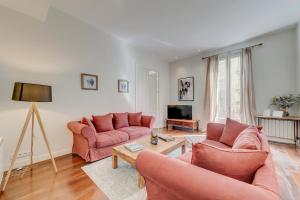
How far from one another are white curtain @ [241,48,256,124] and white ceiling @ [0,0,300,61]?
0.60 m

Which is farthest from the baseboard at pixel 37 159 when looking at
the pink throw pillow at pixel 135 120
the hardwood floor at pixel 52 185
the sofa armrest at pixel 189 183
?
the sofa armrest at pixel 189 183

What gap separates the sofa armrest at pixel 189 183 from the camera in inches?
28.2

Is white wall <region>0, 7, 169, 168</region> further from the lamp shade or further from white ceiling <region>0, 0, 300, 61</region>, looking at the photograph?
the lamp shade

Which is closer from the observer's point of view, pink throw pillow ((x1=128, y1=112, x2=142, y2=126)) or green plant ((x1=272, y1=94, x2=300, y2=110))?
green plant ((x1=272, y1=94, x2=300, y2=110))

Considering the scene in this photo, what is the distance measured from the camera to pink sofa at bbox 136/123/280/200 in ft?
2.36

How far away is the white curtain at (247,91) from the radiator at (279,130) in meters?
0.35

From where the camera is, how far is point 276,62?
3.81 meters

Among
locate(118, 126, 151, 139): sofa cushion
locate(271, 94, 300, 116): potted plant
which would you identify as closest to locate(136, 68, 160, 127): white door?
locate(118, 126, 151, 139): sofa cushion

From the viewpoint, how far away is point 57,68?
2.96 meters

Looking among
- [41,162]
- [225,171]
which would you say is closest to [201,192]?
[225,171]

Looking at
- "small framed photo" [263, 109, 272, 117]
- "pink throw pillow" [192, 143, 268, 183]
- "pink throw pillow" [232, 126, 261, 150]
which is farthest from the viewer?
"small framed photo" [263, 109, 272, 117]

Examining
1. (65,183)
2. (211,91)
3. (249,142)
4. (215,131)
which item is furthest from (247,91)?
(65,183)

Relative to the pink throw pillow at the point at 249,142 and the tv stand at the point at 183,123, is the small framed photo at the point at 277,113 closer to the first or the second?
the tv stand at the point at 183,123

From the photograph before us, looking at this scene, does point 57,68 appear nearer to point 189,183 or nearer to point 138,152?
point 138,152
